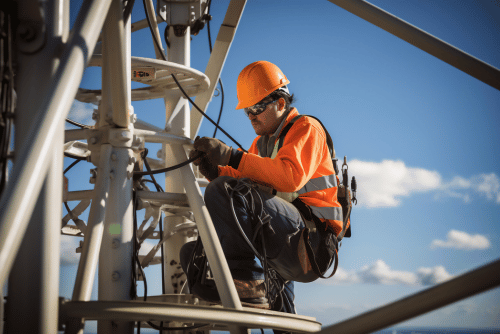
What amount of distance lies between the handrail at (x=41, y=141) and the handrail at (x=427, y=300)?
130cm

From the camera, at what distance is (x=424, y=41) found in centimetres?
363

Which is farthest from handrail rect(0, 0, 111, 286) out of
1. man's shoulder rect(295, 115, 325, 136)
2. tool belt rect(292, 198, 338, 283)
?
tool belt rect(292, 198, 338, 283)

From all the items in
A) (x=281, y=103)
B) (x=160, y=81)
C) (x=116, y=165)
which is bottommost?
(x=116, y=165)

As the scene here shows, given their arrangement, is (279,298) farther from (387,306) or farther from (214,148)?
(387,306)

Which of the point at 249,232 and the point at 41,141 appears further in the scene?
the point at 249,232

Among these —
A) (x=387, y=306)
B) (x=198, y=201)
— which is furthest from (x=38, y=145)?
(x=198, y=201)

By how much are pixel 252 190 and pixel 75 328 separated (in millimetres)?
1503

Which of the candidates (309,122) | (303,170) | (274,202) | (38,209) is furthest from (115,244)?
(309,122)

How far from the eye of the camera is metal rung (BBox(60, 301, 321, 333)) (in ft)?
8.11

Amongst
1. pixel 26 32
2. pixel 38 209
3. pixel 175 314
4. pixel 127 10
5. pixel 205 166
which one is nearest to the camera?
pixel 38 209

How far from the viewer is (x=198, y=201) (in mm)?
3508

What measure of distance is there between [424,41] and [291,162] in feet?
4.37

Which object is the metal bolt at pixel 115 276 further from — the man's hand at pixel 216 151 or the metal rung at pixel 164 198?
the man's hand at pixel 216 151

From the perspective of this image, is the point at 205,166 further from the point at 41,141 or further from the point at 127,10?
the point at 41,141
